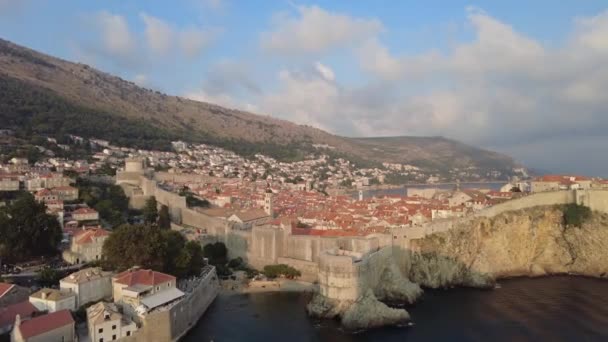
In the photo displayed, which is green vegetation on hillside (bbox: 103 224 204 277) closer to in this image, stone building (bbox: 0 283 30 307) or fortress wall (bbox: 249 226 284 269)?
stone building (bbox: 0 283 30 307)

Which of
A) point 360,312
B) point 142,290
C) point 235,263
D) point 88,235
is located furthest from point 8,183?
point 360,312

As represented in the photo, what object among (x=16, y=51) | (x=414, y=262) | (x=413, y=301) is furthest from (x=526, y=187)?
(x=16, y=51)

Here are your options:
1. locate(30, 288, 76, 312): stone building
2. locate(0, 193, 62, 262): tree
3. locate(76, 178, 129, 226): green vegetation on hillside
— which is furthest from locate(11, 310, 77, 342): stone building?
locate(76, 178, 129, 226): green vegetation on hillside

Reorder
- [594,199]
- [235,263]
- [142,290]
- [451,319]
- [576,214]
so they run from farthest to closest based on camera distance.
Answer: [594,199]
[576,214]
[235,263]
[451,319]
[142,290]

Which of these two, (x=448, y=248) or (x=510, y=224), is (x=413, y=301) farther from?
(x=510, y=224)

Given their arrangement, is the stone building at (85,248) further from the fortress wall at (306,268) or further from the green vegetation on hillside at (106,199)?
the fortress wall at (306,268)

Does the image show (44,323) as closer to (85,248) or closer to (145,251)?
(145,251)

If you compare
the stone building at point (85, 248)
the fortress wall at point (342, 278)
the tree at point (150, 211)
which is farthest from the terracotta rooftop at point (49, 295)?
the tree at point (150, 211)
